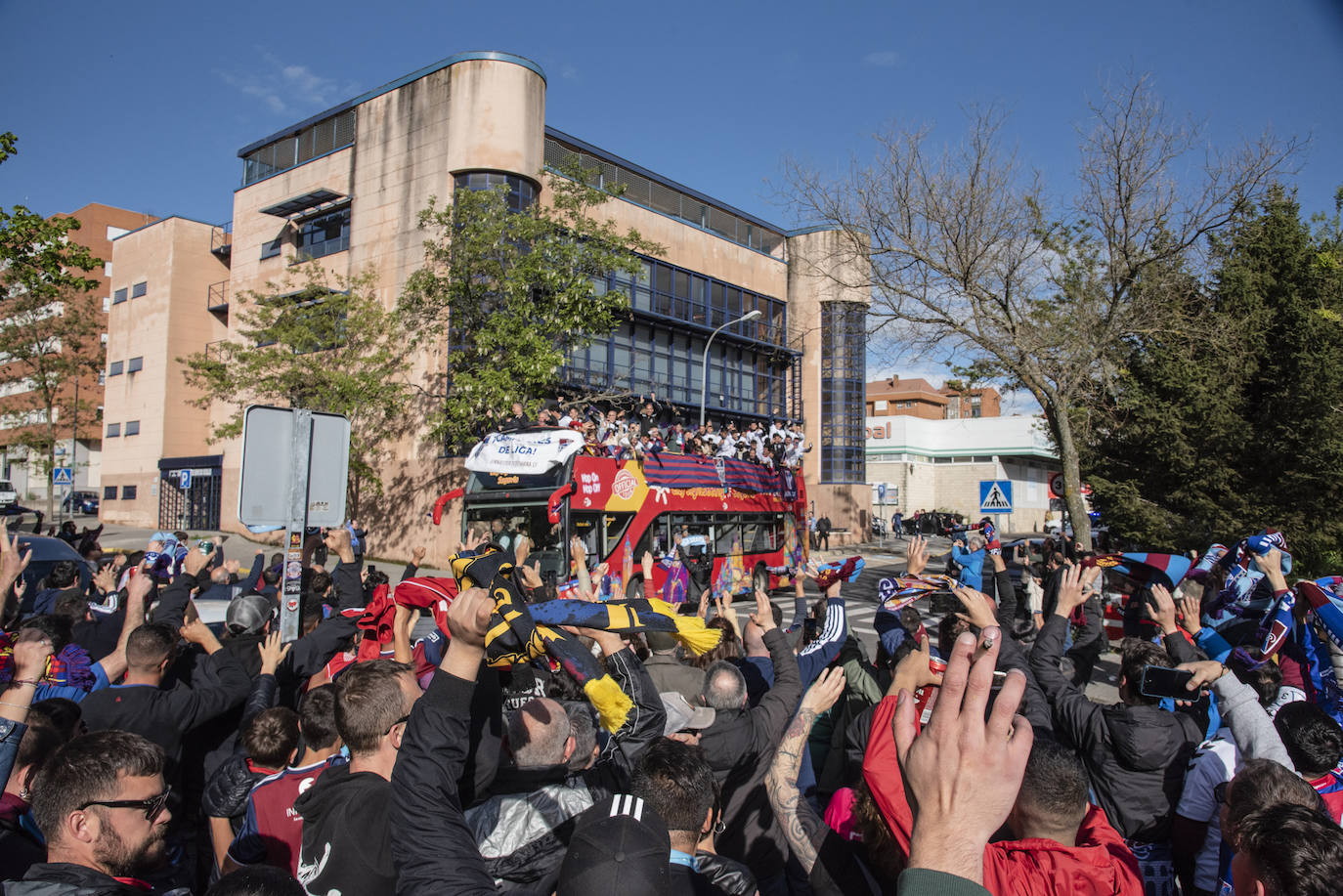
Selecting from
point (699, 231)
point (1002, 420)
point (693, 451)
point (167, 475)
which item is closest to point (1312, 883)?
point (693, 451)

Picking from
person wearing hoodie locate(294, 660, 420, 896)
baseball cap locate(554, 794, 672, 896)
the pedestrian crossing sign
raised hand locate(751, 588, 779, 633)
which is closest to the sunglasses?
person wearing hoodie locate(294, 660, 420, 896)

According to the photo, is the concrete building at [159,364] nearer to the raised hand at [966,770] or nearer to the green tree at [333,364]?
the green tree at [333,364]

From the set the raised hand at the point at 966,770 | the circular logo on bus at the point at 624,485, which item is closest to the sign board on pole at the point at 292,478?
the raised hand at the point at 966,770

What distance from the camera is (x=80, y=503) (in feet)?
133

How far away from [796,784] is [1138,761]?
169 centimetres

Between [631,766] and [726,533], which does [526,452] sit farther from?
[631,766]

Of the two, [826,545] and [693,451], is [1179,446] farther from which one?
[826,545]

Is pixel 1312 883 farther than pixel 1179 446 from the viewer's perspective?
No

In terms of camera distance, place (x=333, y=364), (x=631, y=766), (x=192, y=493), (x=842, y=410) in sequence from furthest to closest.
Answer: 1. (x=842, y=410)
2. (x=192, y=493)
3. (x=333, y=364)
4. (x=631, y=766)

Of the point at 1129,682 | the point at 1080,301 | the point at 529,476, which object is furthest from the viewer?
the point at 1080,301

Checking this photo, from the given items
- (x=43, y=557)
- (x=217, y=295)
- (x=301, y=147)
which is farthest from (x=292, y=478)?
(x=217, y=295)

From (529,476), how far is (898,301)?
28.2 ft

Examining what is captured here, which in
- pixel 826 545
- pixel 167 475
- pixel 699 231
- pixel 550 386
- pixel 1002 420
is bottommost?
pixel 826 545

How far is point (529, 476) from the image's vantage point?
14.1 metres
